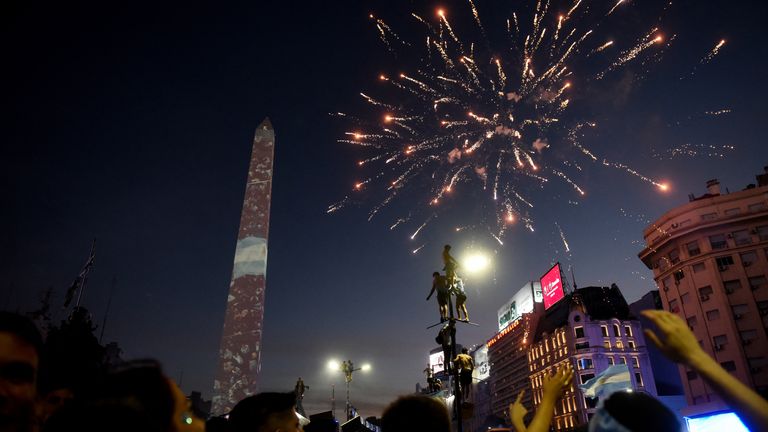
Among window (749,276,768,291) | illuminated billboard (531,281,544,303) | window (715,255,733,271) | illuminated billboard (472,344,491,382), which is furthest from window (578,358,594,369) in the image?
illuminated billboard (472,344,491,382)

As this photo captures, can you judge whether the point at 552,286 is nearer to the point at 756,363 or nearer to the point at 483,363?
the point at 756,363

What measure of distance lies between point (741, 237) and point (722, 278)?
4.70 meters

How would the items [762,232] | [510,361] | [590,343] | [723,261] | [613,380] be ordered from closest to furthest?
[613,380] < [762,232] < [723,261] < [590,343] < [510,361]

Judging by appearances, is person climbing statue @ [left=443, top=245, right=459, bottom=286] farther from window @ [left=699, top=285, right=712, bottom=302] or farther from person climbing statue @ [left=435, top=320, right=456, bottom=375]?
window @ [left=699, top=285, right=712, bottom=302]

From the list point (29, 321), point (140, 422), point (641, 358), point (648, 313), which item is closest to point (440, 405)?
point (648, 313)

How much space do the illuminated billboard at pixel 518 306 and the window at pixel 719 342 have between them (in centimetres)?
3687

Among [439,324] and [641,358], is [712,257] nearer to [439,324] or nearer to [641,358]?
[641,358]

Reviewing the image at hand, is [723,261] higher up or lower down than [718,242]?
lower down

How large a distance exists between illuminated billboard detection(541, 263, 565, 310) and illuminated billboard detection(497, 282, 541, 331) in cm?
862

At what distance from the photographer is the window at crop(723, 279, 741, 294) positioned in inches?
1682

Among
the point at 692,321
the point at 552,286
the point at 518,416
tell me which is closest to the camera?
the point at 518,416

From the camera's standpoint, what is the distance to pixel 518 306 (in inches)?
3366

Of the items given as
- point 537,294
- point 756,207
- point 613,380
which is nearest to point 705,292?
point 756,207

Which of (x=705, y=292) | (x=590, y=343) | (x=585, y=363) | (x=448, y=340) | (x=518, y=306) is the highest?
(x=518, y=306)
